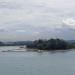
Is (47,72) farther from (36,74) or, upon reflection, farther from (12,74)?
(12,74)

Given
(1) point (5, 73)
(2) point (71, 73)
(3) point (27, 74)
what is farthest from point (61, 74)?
(1) point (5, 73)

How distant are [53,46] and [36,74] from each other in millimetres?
27884

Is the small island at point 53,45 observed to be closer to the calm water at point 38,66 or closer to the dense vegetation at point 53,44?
the dense vegetation at point 53,44

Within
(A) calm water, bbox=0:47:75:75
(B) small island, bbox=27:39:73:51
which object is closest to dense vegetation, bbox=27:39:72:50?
(B) small island, bbox=27:39:73:51

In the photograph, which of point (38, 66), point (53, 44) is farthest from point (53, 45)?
point (38, 66)

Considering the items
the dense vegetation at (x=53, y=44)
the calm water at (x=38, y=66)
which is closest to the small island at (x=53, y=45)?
the dense vegetation at (x=53, y=44)

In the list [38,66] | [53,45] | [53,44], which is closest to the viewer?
[38,66]

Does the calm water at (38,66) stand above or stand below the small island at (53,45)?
below

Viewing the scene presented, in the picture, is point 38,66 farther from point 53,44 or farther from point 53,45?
point 53,45

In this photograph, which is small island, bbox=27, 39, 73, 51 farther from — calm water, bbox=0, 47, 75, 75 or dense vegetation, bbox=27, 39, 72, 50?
calm water, bbox=0, 47, 75, 75

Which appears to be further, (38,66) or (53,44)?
(53,44)

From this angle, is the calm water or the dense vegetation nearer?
the calm water

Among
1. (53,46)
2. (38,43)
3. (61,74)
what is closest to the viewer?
(61,74)

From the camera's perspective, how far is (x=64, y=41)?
148 ft
